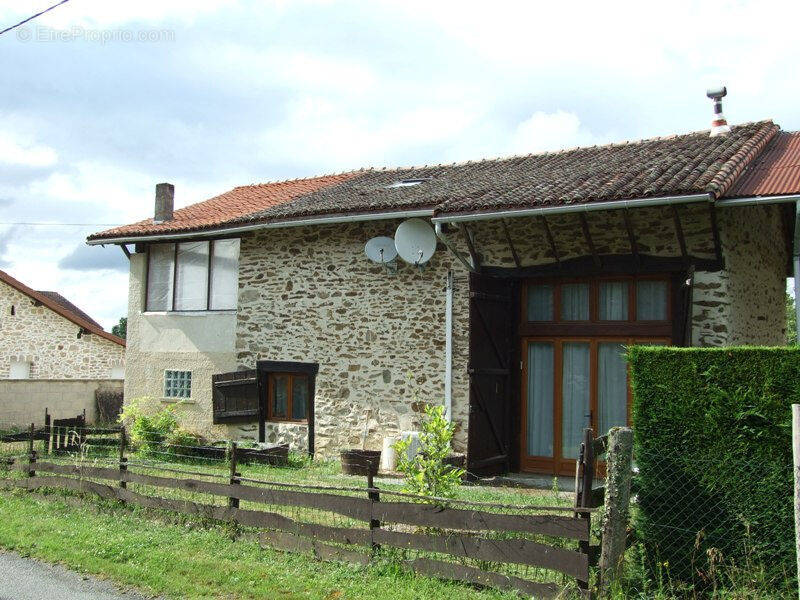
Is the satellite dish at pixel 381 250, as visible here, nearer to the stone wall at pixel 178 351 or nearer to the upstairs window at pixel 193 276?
the upstairs window at pixel 193 276

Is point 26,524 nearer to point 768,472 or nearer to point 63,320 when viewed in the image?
point 768,472

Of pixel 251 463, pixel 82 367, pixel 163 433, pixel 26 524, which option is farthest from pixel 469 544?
pixel 82 367

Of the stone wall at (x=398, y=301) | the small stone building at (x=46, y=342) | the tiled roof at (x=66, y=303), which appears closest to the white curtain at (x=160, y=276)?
the stone wall at (x=398, y=301)

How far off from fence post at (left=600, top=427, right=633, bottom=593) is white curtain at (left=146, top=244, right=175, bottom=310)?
10.8 m

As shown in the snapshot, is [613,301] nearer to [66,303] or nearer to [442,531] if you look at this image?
[442,531]

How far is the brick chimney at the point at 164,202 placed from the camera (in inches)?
601

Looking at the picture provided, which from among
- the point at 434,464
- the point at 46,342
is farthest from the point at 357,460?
the point at 46,342

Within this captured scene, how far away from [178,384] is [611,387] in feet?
25.8

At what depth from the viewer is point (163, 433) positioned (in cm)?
1261

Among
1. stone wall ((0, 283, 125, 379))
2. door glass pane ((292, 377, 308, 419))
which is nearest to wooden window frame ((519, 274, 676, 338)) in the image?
door glass pane ((292, 377, 308, 419))

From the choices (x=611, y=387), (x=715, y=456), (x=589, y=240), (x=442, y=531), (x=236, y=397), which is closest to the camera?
(x=715, y=456)

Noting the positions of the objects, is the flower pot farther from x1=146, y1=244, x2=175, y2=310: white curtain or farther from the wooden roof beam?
x1=146, y1=244, x2=175, y2=310: white curtain

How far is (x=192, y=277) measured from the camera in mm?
14102

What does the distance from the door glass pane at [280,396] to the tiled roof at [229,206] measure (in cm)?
285
